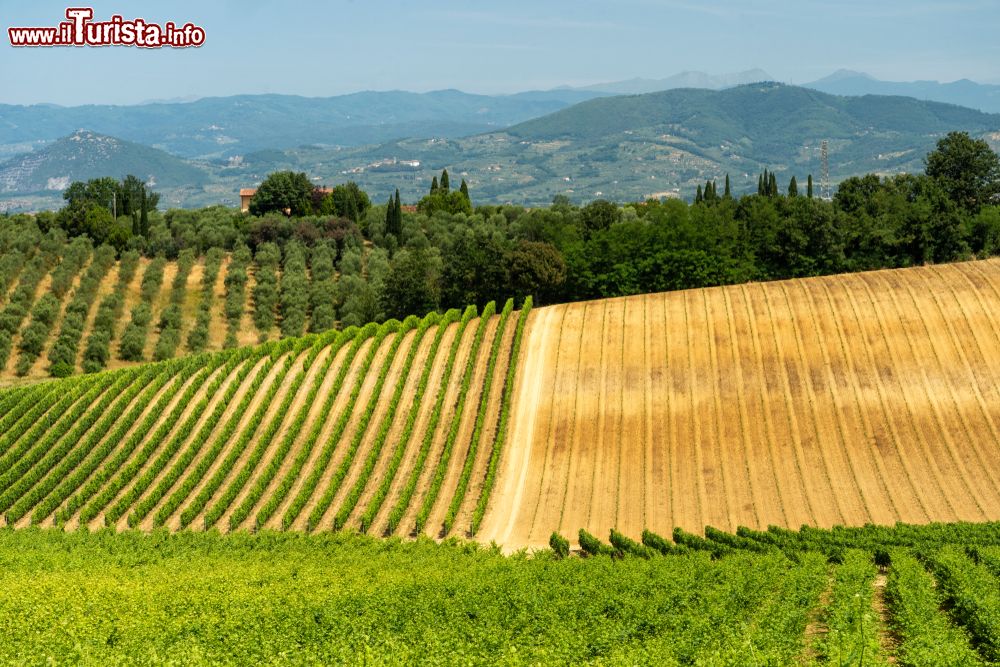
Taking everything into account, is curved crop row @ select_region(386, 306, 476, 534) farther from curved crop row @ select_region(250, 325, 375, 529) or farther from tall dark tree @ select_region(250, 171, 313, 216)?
tall dark tree @ select_region(250, 171, 313, 216)

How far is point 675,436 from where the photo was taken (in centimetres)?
5972

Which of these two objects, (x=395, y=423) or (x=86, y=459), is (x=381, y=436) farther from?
(x=86, y=459)

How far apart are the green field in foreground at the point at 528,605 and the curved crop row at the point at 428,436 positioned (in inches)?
349

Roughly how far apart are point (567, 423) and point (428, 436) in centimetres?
858

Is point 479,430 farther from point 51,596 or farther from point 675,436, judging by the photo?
point 51,596

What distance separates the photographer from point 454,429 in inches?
2448

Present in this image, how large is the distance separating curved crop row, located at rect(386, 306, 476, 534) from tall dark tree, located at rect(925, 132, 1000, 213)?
6645 cm

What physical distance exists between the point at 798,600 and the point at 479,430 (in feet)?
104

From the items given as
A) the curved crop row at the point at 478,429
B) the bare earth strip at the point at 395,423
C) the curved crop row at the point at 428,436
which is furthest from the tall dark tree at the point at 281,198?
the curved crop row at the point at 478,429

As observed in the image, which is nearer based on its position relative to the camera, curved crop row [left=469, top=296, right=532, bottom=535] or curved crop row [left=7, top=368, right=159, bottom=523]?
curved crop row [left=469, top=296, right=532, bottom=535]

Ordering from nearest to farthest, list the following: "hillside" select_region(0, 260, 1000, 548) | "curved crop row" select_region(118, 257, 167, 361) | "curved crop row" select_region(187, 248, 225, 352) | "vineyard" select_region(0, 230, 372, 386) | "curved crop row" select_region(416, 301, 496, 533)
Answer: "hillside" select_region(0, 260, 1000, 548) < "curved crop row" select_region(416, 301, 496, 533) < "vineyard" select_region(0, 230, 372, 386) < "curved crop row" select_region(118, 257, 167, 361) < "curved crop row" select_region(187, 248, 225, 352)

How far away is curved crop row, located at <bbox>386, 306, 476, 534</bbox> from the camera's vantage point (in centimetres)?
5359

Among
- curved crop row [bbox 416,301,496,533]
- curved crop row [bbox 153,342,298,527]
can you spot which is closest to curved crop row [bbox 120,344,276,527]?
curved crop row [bbox 153,342,298,527]

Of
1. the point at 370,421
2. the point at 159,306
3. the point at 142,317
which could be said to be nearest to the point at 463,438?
the point at 370,421
